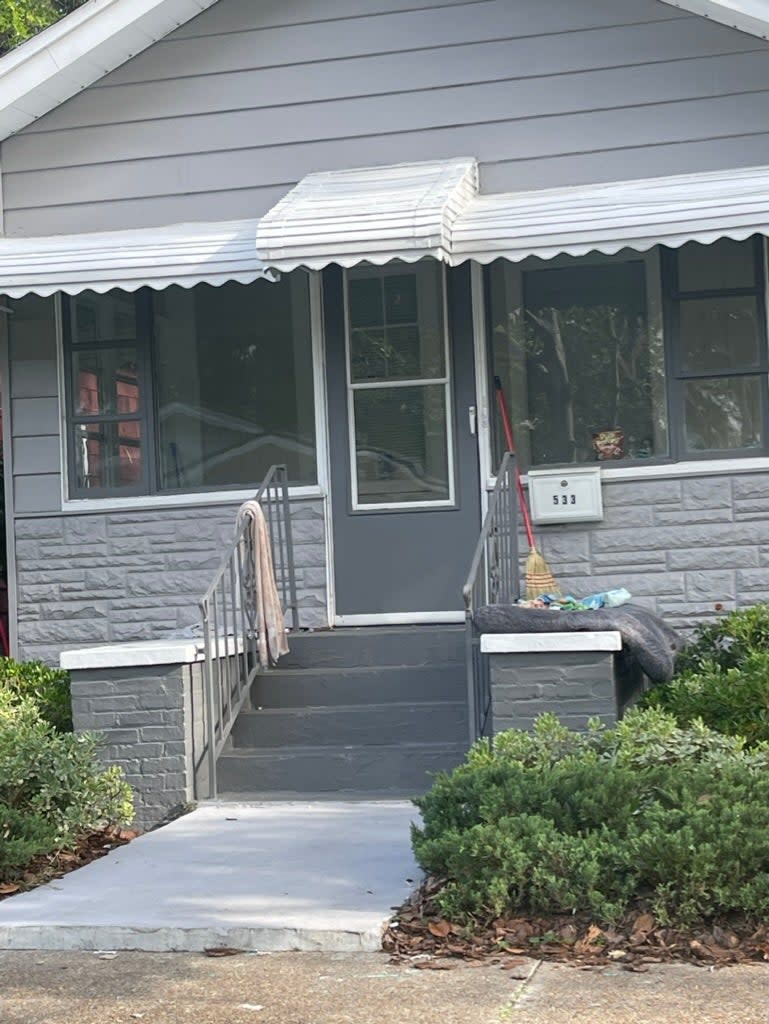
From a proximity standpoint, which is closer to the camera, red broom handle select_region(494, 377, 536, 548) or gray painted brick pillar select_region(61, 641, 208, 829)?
gray painted brick pillar select_region(61, 641, 208, 829)

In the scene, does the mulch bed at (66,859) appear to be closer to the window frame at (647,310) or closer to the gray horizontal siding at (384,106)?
the window frame at (647,310)

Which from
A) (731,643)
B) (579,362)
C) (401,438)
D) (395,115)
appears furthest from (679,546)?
(395,115)

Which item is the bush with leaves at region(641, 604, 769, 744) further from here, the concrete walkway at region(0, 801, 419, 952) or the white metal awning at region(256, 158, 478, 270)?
the white metal awning at region(256, 158, 478, 270)

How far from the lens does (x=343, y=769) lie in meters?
7.25

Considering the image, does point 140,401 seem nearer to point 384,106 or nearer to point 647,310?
point 384,106

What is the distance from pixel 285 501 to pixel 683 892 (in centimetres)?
435

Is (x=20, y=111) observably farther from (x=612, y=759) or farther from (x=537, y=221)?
(x=612, y=759)

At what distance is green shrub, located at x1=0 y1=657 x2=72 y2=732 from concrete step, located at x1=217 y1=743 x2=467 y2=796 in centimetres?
110

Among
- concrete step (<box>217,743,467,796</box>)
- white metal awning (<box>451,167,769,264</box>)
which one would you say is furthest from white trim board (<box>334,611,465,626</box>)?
white metal awning (<box>451,167,769,264</box>)

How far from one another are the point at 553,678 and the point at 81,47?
4.92 meters

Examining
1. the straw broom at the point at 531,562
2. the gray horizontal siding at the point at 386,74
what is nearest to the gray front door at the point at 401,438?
the straw broom at the point at 531,562

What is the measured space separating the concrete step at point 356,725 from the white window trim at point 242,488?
5.53ft

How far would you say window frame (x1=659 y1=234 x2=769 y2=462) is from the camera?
8.35m

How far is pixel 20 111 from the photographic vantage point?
9164 millimetres
